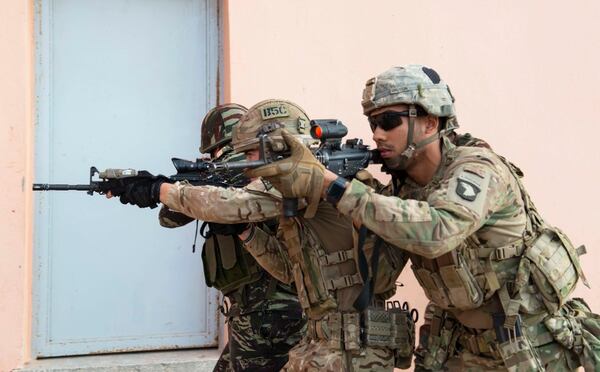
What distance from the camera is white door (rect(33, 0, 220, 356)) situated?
5.08 metres

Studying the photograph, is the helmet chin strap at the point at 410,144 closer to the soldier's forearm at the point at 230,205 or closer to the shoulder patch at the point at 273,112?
the soldier's forearm at the point at 230,205

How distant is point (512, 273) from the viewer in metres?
3.29

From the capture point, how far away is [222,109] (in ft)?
14.3

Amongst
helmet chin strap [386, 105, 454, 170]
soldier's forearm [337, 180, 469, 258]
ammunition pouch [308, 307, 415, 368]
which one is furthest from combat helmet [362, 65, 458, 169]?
ammunition pouch [308, 307, 415, 368]

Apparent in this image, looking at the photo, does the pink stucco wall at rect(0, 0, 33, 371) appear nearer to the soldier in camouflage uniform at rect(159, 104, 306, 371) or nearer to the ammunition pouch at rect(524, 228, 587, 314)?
the soldier in camouflage uniform at rect(159, 104, 306, 371)

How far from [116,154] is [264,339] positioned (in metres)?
1.74

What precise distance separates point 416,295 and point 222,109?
169cm

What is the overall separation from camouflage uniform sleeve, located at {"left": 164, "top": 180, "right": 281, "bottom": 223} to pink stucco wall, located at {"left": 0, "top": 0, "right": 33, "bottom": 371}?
166 centimetres

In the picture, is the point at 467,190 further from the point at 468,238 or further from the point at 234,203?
the point at 234,203

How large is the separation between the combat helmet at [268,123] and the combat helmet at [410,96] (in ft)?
1.55

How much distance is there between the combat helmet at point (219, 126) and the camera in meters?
4.29

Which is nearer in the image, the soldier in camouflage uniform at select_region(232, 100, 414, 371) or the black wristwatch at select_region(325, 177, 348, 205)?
the black wristwatch at select_region(325, 177, 348, 205)

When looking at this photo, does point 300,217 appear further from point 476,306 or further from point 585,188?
point 585,188

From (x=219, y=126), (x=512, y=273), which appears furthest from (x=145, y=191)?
(x=512, y=273)
